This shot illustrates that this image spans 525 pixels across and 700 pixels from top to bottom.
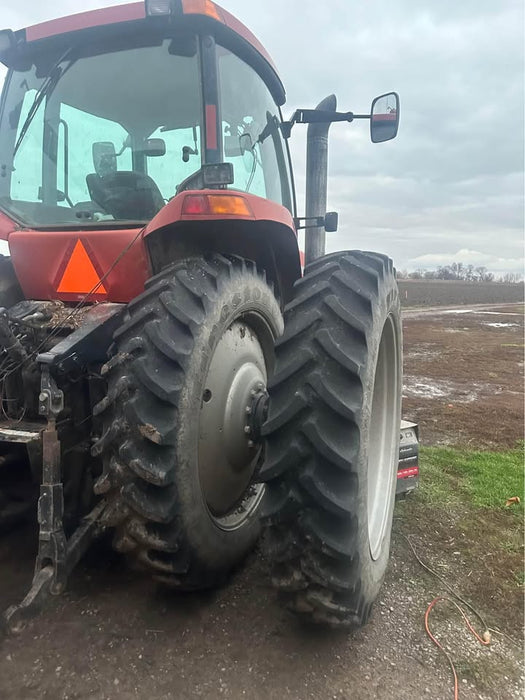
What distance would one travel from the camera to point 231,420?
2.41 m

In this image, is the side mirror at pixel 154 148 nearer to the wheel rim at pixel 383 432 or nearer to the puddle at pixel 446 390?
the wheel rim at pixel 383 432

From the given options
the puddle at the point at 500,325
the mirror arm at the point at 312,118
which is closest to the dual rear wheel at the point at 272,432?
the mirror arm at the point at 312,118

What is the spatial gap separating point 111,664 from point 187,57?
2578 mm

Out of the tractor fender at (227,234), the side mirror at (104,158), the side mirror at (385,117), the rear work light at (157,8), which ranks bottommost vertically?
the tractor fender at (227,234)

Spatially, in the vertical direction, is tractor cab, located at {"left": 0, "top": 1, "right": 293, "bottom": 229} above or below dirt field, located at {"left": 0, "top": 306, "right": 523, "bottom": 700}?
above

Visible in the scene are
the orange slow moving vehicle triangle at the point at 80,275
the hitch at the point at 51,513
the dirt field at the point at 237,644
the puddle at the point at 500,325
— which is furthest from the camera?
the puddle at the point at 500,325

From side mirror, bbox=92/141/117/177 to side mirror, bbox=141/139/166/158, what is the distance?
167 millimetres

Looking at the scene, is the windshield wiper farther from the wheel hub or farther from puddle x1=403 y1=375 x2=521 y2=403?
puddle x1=403 y1=375 x2=521 y2=403

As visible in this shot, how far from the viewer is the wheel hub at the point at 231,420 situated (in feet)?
7.50

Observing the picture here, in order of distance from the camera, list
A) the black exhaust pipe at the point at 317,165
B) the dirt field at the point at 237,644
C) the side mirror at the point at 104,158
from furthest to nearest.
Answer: the black exhaust pipe at the point at 317,165
the side mirror at the point at 104,158
the dirt field at the point at 237,644

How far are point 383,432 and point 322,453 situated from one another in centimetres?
121

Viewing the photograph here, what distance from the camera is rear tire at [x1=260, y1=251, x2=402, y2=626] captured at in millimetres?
1896

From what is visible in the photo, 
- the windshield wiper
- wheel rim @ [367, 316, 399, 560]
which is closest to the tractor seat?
the windshield wiper

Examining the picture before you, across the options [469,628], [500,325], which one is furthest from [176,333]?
[500,325]
